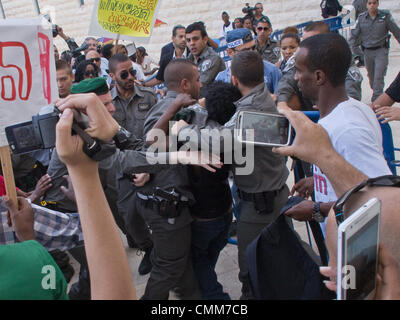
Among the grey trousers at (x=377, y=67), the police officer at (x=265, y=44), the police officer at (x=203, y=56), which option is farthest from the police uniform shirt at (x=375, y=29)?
the police officer at (x=203, y=56)

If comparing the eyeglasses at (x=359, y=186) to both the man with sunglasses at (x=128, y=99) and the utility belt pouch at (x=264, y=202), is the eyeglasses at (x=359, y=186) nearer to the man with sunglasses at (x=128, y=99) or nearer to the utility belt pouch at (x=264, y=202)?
the utility belt pouch at (x=264, y=202)

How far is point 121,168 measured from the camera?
2.63 metres

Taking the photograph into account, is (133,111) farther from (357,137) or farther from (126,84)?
(357,137)

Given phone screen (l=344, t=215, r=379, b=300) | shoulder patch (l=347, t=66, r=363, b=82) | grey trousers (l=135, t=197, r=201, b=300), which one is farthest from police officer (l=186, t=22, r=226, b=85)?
phone screen (l=344, t=215, r=379, b=300)

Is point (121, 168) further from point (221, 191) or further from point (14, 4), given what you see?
point (14, 4)

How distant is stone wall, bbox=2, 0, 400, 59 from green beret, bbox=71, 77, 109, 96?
37.9ft

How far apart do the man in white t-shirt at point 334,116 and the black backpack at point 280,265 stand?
22 centimetres

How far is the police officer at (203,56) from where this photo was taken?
5.27 metres

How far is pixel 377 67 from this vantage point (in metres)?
8.11

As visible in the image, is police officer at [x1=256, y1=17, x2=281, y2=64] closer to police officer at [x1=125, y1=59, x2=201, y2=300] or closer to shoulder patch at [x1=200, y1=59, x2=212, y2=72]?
shoulder patch at [x1=200, y1=59, x2=212, y2=72]

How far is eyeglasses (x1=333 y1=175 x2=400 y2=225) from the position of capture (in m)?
1.20

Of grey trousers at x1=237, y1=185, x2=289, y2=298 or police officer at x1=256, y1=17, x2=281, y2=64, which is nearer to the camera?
grey trousers at x1=237, y1=185, x2=289, y2=298
